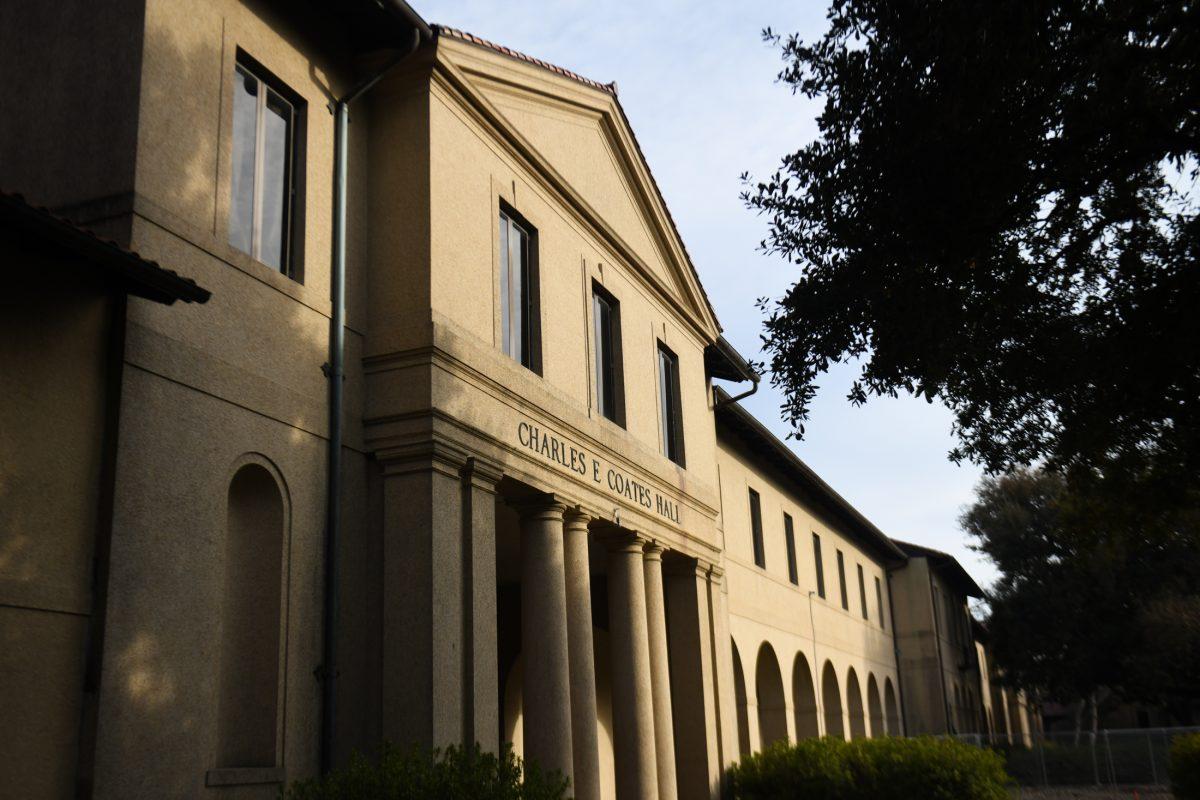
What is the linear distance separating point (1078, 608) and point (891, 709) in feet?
35.2

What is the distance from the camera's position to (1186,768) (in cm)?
2384

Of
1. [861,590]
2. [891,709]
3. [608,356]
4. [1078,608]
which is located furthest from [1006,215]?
[1078,608]

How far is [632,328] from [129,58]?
336 inches

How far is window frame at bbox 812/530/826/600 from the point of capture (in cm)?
2877

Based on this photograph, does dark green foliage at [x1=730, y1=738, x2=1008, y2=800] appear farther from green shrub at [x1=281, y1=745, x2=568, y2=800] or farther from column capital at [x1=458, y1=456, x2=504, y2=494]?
green shrub at [x1=281, y1=745, x2=568, y2=800]

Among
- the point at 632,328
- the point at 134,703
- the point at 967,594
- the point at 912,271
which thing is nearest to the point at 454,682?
the point at 134,703

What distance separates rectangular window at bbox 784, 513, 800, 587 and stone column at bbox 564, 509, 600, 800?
13.5 meters

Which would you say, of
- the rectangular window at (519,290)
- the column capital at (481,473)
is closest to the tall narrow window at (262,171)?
the column capital at (481,473)

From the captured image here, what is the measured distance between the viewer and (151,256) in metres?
8.57

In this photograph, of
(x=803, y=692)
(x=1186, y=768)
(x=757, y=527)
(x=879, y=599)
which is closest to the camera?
(x=1186, y=768)

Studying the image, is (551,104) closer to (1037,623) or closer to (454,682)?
(454,682)

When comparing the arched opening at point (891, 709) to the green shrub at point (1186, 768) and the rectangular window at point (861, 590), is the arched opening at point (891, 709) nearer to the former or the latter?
the rectangular window at point (861, 590)

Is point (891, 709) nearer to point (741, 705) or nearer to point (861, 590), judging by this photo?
point (861, 590)

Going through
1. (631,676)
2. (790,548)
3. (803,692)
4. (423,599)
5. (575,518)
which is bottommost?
(631,676)
